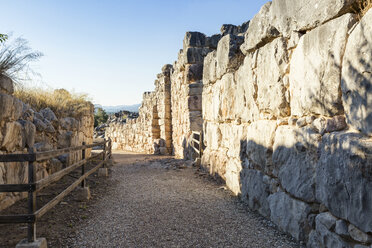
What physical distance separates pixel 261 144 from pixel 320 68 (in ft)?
5.27

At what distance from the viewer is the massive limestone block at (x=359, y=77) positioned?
2.00 metres

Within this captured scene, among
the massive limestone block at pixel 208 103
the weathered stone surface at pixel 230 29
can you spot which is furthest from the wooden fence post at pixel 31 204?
the weathered stone surface at pixel 230 29

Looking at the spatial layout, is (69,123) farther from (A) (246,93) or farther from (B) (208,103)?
(A) (246,93)

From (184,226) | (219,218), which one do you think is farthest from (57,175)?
(219,218)

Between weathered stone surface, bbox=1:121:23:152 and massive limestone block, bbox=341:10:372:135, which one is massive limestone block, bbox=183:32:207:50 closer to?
weathered stone surface, bbox=1:121:23:152

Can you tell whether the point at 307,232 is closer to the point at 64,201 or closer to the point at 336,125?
the point at 336,125

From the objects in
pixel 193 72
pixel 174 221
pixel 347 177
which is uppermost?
pixel 193 72

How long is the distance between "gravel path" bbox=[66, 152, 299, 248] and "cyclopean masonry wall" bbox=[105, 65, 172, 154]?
775 centimetres

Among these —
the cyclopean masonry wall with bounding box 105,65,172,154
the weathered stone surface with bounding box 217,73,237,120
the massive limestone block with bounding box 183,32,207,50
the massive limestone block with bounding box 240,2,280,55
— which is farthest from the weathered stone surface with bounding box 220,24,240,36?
the massive limestone block with bounding box 240,2,280,55

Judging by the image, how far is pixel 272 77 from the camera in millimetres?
3574

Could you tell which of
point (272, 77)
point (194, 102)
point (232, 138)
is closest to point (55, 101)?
point (232, 138)

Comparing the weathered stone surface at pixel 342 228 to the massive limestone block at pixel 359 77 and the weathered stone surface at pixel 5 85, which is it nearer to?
the massive limestone block at pixel 359 77

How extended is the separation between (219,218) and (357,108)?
246 cm

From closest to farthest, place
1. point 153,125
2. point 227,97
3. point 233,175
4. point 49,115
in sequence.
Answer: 1. point 233,175
2. point 227,97
3. point 49,115
4. point 153,125
